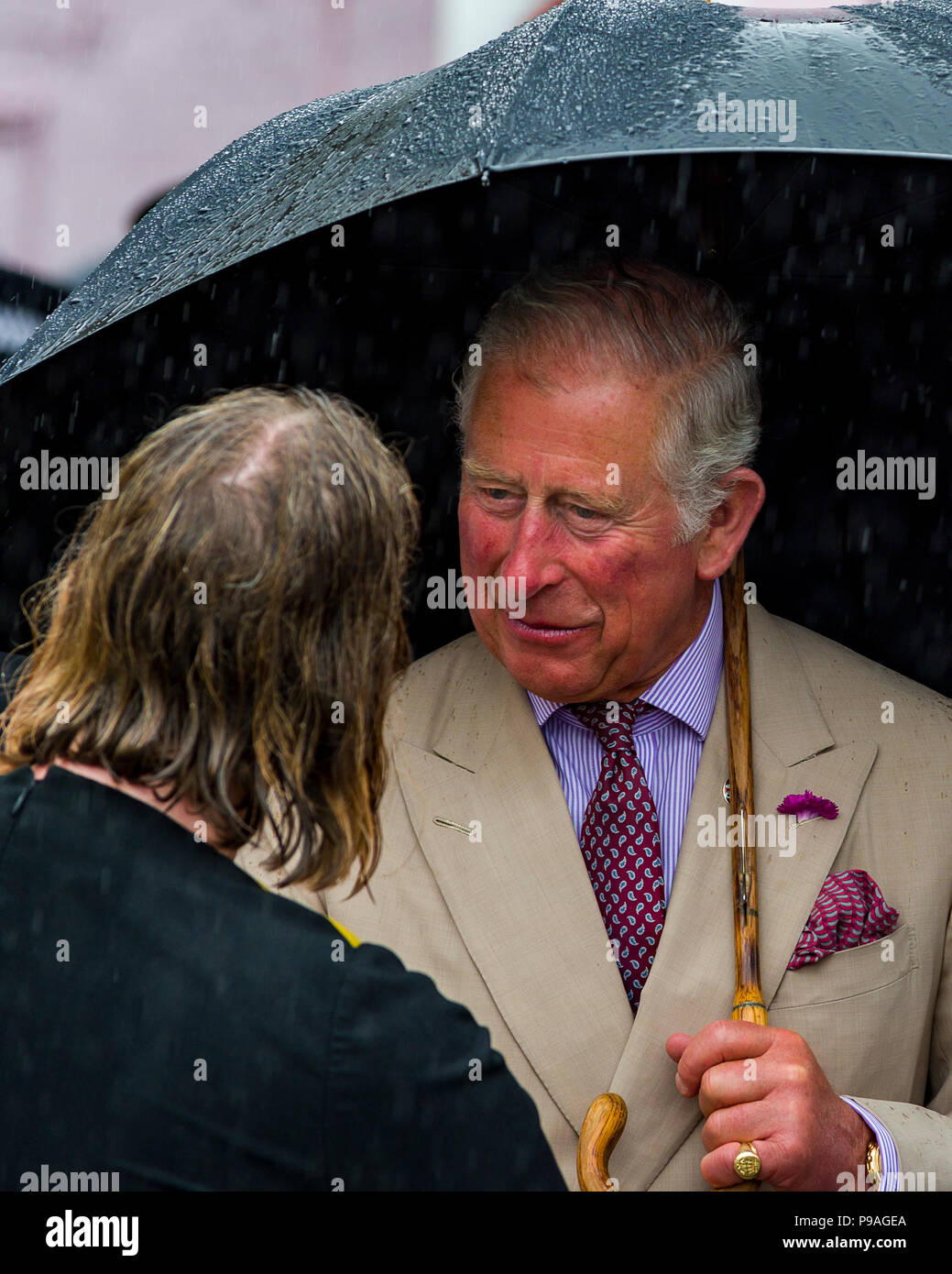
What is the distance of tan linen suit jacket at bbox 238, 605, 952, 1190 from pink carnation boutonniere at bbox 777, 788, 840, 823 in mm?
20

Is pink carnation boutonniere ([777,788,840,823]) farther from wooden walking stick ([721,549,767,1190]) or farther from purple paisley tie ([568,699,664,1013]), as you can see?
purple paisley tie ([568,699,664,1013])

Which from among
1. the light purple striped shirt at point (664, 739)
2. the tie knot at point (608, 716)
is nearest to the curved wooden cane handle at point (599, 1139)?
the light purple striped shirt at point (664, 739)

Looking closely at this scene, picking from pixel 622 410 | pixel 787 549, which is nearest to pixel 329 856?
pixel 622 410

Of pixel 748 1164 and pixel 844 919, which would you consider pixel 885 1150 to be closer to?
pixel 748 1164

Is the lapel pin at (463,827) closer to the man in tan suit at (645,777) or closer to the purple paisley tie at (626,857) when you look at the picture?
the man in tan suit at (645,777)

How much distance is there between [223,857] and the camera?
167 cm

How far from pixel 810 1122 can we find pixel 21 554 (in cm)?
166

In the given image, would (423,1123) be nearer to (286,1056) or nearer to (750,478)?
(286,1056)

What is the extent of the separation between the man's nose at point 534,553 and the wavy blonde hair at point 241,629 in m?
0.87

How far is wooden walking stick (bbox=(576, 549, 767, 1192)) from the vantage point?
7.98 ft

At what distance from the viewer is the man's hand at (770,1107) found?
233cm

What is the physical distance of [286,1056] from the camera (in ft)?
5.20

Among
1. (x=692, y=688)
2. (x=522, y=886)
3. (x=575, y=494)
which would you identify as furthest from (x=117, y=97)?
(x=522, y=886)

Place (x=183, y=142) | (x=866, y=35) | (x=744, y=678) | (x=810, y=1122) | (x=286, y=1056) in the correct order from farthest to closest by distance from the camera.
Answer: (x=183, y=142) < (x=744, y=678) < (x=810, y=1122) < (x=866, y=35) < (x=286, y=1056)
